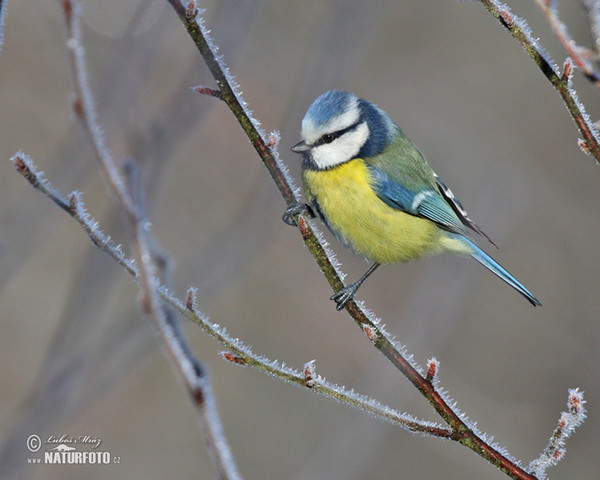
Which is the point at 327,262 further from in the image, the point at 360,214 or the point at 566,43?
the point at 566,43

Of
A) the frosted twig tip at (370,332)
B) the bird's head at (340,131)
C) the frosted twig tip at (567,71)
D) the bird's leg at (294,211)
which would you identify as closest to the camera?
the frosted twig tip at (567,71)

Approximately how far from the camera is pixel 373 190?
2.34m

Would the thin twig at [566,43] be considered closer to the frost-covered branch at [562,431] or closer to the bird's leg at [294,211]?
the frost-covered branch at [562,431]

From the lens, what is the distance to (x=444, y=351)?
16.7 ft

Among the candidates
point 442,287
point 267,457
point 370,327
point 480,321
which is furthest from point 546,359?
point 370,327

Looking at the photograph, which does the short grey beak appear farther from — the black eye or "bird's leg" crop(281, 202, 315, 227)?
"bird's leg" crop(281, 202, 315, 227)

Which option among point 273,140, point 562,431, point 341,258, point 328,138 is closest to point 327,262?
point 273,140

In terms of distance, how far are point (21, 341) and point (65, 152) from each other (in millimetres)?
2978

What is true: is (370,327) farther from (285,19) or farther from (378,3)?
(285,19)

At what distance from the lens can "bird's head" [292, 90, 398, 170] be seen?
2236 mm

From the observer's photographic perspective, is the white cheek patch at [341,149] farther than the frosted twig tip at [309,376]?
Yes

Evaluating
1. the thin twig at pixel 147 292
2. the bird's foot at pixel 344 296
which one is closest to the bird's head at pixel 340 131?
the bird's foot at pixel 344 296

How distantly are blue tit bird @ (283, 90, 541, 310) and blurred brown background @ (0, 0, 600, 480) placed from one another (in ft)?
1.81

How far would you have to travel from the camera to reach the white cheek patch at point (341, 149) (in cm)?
232
